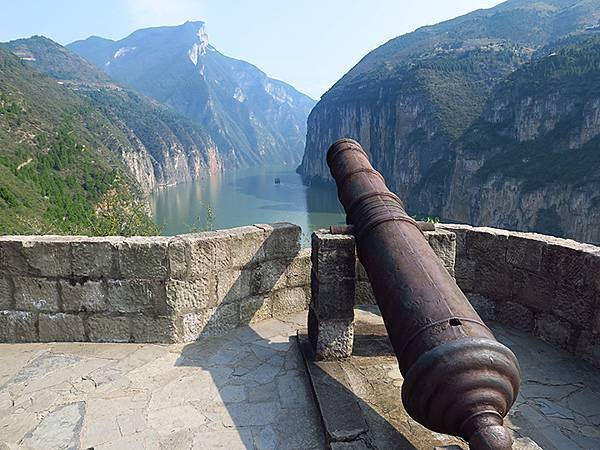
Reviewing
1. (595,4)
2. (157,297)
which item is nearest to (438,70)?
(595,4)

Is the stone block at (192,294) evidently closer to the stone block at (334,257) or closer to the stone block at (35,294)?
the stone block at (35,294)

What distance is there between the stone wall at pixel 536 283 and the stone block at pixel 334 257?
5.65ft

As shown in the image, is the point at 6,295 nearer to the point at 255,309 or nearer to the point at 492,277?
the point at 255,309

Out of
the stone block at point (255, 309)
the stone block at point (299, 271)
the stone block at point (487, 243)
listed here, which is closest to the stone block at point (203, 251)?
the stone block at point (255, 309)

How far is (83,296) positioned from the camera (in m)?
4.19

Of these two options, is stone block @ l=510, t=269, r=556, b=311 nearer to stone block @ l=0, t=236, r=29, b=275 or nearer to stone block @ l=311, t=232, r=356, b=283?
stone block @ l=311, t=232, r=356, b=283

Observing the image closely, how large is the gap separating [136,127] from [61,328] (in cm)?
13095

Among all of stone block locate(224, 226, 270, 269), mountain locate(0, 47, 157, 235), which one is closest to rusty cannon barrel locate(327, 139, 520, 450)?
stone block locate(224, 226, 270, 269)

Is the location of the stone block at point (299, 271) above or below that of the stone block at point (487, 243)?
below

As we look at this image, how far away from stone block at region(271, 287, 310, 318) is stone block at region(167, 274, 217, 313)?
73 centimetres

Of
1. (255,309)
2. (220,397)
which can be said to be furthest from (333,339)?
(255,309)

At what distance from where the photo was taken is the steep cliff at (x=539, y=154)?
177ft

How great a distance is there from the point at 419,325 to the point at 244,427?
146cm

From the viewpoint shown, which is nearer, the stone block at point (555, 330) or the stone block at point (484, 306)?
the stone block at point (555, 330)
